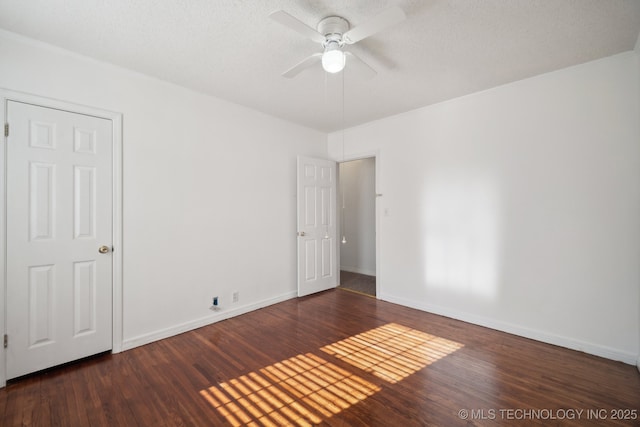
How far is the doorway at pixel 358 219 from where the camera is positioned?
18.8 feet

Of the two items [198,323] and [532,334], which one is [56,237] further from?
[532,334]

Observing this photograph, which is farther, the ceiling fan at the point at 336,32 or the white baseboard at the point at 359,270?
the white baseboard at the point at 359,270


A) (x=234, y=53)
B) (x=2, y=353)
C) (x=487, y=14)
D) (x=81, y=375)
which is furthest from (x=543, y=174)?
(x=2, y=353)

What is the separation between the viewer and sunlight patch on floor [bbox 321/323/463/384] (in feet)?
7.66

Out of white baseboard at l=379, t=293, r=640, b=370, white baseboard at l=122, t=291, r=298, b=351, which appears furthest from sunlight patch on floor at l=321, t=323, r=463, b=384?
white baseboard at l=122, t=291, r=298, b=351

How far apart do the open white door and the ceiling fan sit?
84.4 inches

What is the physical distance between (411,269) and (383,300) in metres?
0.66

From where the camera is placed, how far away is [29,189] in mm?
2221

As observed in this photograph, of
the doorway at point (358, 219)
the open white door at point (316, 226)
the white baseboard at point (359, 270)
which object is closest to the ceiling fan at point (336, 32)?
the open white door at point (316, 226)

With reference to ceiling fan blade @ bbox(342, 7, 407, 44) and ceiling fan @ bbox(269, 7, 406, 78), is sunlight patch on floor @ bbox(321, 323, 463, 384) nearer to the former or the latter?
ceiling fan @ bbox(269, 7, 406, 78)

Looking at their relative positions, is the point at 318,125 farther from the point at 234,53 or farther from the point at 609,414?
the point at 609,414

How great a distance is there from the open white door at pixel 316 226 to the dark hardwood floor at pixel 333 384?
135 cm

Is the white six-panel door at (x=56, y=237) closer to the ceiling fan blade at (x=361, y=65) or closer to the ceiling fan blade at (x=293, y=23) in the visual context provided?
the ceiling fan blade at (x=293, y=23)

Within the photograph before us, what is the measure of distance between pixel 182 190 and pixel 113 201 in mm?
633
